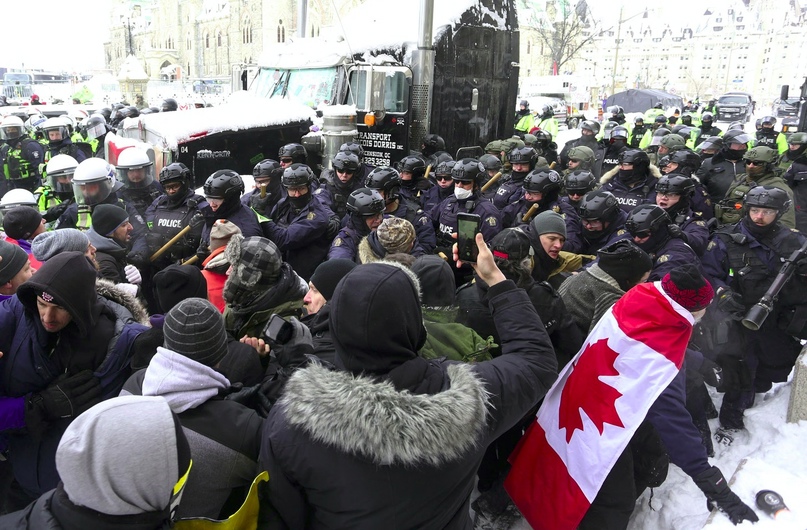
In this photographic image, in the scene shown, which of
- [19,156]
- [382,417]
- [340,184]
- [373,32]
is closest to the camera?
[382,417]

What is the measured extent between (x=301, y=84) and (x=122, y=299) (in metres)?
8.70

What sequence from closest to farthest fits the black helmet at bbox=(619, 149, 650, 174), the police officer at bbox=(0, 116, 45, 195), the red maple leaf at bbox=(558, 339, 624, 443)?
1. the red maple leaf at bbox=(558, 339, 624, 443)
2. the black helmet at bbox=(619, 149, 650, 174)
3. the police officer at bbox=(0, 116, 45, 195)

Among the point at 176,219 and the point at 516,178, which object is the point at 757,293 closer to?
the point at 516,178

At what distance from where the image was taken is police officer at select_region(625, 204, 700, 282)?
4.33 metres

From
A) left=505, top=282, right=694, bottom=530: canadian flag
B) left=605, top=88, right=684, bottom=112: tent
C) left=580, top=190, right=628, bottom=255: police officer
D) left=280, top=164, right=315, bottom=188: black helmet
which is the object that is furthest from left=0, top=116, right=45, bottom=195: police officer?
left=605, top=88, right=684, bottom=112: tent

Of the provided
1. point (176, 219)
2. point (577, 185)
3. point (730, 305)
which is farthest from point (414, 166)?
point (730, 305)

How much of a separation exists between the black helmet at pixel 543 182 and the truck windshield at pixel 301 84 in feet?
17.7

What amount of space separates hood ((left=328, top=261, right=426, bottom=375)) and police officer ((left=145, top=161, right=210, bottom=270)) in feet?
11.8

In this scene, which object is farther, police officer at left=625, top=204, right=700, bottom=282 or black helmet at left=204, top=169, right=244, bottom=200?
black helmet at left=204, top=169, right=244, bottom=200

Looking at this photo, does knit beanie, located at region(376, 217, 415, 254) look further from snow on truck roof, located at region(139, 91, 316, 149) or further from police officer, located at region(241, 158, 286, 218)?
snow on truck roof, located at region(139, 91, 316, 149)

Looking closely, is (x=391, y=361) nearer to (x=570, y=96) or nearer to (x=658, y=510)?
(x=658, y=510)

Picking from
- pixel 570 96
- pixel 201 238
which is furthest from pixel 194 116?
pixel 570 96

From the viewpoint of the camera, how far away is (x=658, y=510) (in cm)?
359

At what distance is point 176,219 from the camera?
5055 millimetres
